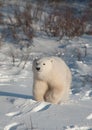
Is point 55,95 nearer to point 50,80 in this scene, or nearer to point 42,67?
point 50,80

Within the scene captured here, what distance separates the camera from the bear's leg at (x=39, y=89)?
5.43 metres

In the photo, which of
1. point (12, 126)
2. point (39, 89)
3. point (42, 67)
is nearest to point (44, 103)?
point (39, 89)

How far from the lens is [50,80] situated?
5.36 metres

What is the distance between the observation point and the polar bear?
5.26 meters

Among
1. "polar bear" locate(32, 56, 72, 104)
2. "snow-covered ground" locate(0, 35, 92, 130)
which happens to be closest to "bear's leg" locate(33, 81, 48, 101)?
"polar bear" locate(32, 56, 72, 104)

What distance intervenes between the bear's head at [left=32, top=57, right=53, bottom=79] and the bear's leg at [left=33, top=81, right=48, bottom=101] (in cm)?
16

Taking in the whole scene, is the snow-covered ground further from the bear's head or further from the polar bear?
the bear's head

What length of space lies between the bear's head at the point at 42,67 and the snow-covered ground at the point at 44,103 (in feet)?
1.09

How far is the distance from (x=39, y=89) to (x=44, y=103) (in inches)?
10.6

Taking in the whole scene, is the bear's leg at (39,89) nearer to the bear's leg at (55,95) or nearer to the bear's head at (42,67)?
the bear's leg at (55,95)

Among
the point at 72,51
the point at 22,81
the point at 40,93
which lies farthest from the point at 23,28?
the point at 40,93

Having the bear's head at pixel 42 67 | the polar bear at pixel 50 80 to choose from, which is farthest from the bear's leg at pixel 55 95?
the bear's head at pixel 42 67

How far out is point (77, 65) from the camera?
834 cm

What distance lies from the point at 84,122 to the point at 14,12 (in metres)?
7.70
